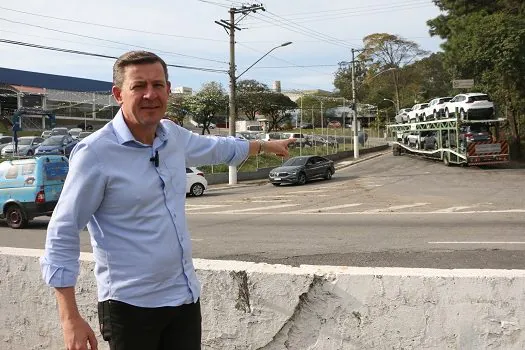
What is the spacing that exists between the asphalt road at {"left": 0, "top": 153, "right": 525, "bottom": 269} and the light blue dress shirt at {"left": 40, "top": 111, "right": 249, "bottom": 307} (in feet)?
18.7

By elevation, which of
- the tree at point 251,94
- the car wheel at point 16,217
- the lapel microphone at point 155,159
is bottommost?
the car wheel at point 16,217

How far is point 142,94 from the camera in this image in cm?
216

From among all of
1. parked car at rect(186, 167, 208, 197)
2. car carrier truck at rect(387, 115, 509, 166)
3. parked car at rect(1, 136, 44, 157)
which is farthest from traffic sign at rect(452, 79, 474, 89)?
parked car at rect(1, 136, 44, 157)

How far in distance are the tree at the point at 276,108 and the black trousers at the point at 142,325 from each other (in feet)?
254

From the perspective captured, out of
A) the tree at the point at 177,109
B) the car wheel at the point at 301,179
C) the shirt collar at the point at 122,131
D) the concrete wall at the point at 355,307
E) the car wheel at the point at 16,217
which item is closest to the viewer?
the shirt collar at the point at 122,131

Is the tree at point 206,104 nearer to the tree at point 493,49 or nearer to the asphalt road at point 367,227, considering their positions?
the tree at point 493,49

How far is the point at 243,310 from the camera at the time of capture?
10.6 feet

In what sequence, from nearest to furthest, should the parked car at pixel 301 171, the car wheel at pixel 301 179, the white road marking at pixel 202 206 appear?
the white road marking at pixel 202 206 < the parked car at pixel 301 171 < the car wheel at pixel 301 179

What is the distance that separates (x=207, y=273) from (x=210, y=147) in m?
0.89

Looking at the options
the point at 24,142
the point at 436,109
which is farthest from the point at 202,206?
the point at 24,142

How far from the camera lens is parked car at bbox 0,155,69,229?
40.9 feet

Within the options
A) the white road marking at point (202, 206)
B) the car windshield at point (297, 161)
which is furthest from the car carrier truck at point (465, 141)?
the white road marking at point (202, 206)

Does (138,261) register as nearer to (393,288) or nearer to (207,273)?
(207,273)

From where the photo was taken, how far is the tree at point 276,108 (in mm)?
79625
